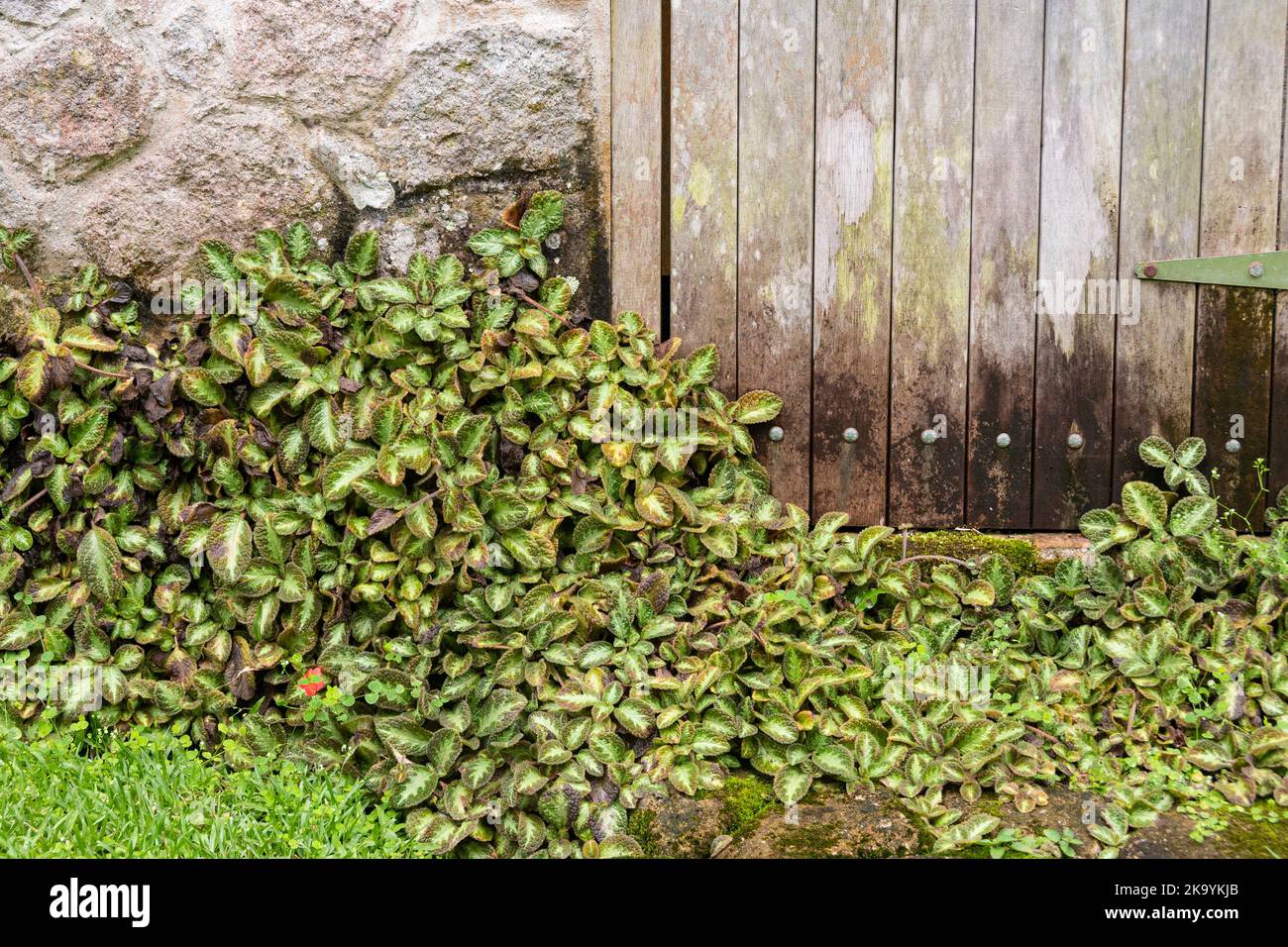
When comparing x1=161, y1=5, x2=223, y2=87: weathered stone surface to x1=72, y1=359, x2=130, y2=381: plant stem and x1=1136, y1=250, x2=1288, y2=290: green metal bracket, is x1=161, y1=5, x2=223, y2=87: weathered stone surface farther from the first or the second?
x1=1136, y1=250, x2=1288, y2=290: green metal bracket

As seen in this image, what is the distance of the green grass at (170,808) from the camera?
68.8 inches

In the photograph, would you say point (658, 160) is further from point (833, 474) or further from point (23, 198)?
point (23, 198)

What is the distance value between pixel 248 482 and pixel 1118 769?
6.53 feet

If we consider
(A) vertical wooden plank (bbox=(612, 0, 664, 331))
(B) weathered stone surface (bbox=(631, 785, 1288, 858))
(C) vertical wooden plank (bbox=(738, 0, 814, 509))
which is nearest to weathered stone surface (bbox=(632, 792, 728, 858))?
(B) weathered stone surface (bbox=(631, 785, 1288, 858))

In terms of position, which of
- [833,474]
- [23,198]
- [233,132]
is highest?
[233,132]

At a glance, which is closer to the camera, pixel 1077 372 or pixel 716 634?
pixel 716 634

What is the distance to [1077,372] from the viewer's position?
8.20 ft

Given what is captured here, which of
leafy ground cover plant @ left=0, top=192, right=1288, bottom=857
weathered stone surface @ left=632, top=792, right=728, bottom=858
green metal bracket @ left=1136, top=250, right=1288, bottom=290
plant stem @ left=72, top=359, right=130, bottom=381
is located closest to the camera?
weathered stone surface @ left=632, top=792, right=728, bottom=858

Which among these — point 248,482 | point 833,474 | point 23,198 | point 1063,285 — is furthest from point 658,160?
point 23,198

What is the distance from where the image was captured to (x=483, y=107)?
7.60 ft

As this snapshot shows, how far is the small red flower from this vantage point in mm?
2029

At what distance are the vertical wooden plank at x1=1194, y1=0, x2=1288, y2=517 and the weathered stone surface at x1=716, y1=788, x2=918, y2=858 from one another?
53.3 inches

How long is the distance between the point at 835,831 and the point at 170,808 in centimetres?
127
